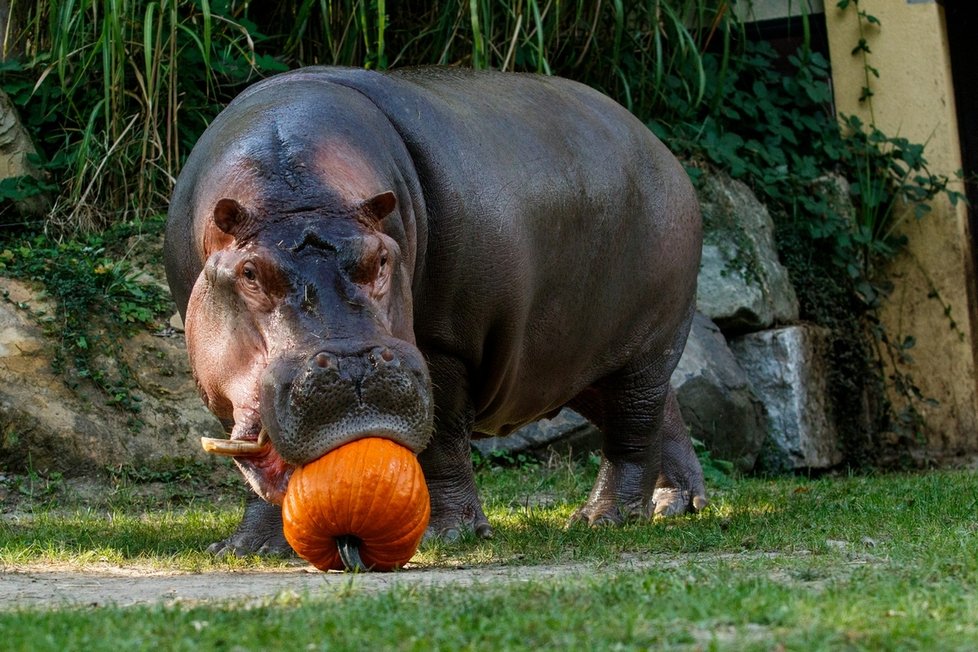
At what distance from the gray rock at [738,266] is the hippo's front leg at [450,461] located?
3994 millimetres

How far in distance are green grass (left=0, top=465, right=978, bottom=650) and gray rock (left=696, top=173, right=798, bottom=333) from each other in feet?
10.3

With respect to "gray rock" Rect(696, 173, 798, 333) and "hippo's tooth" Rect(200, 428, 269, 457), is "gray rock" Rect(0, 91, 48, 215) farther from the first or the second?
"hippo's tooth" Rect(200, 428, 269, 457)

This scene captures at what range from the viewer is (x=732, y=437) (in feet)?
27.6

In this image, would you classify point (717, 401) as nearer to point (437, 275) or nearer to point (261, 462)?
point (437, 275)

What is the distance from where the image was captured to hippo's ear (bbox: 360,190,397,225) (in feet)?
13.7

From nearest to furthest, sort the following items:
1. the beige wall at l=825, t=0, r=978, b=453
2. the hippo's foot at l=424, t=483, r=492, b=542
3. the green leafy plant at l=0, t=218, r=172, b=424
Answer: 1. the hippo's foot at l=424, t=483, r=492, b=542
2. the green leafy plant at l=0, t=218, r=172, b=424
3. the beige wall at l=825, t=0, r=978, b=453

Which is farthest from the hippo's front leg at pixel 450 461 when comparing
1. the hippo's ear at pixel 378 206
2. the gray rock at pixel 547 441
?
the gray rock at pixel 547 441

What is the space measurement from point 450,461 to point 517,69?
14.3 ft

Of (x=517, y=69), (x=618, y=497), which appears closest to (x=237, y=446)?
(x=618, y=497)

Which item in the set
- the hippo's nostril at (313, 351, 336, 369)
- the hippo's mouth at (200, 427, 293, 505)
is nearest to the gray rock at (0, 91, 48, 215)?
the hippo's mouth at (200, 427, 293, 505)

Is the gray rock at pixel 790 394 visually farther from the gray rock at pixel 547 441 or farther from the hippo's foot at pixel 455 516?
the hippo's foot at pixel 455 516

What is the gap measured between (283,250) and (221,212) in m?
0.23

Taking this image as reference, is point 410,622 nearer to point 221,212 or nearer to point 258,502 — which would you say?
point 221,212

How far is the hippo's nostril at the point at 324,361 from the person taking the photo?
377cm
